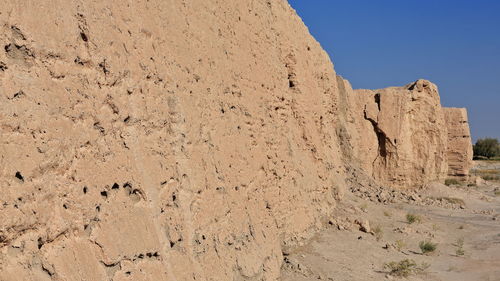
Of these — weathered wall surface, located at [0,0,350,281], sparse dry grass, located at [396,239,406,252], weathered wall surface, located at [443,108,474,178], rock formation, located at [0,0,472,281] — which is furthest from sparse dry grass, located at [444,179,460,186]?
weathered wall surface, located at [0,0,350,281]

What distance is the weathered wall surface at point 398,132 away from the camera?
18250 millimetres

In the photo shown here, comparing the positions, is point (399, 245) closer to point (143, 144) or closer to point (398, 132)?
point (143, 144)

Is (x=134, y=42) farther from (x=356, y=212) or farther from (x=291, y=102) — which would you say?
(x=356, y=212)

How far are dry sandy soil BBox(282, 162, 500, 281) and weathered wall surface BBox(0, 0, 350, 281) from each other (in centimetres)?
104

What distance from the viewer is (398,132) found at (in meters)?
18.6

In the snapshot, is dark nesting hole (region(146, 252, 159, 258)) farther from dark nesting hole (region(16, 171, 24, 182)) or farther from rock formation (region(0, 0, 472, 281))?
dark nesting hole (region(16, 171, 24, 182))

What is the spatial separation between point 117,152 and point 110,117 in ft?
0.78

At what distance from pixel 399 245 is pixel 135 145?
814 cm

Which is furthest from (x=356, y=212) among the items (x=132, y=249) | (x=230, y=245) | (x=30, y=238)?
(x=30, y=238)

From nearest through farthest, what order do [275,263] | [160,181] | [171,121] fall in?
1. [160,181]
2. [171,121]
3. [275,263]

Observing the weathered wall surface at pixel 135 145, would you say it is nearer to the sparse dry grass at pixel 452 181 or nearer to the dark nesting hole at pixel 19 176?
the dark nesting hole at pixel 19 176

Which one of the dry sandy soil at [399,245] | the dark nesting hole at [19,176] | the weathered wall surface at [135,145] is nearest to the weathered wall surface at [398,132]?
the dry sandy soil at [399,245]

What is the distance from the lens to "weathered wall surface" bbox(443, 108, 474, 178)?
2459 centimetres

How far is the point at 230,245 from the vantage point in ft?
16.4
